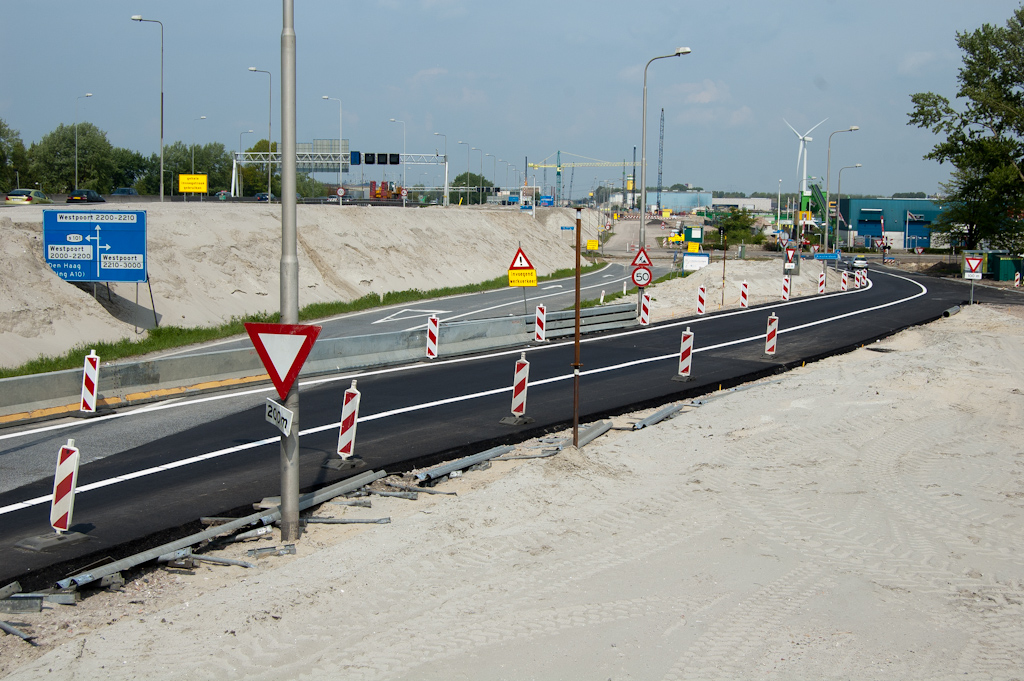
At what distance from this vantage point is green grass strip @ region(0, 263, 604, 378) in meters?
21.0

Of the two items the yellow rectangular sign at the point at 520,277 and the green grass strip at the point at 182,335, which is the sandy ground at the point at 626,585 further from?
the yellow rectangular sign at the point at 520,277

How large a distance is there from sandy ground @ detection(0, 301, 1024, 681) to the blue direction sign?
18576 millimetres

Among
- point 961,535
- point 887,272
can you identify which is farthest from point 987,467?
point 887,272

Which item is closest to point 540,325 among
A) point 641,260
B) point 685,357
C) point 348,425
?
point 641,260

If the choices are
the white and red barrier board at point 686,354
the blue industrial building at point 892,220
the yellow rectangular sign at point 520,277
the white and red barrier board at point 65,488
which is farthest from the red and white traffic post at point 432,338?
the blue industrial building at point 892,220

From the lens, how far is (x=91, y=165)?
89438mm

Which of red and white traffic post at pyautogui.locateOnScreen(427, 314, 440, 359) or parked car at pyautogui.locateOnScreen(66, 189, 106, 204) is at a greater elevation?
parked car at pyautogui.locateOnScreen(66, 189, 106, 204)

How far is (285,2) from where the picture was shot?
28.2 feet

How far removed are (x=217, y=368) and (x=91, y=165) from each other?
83.6 m

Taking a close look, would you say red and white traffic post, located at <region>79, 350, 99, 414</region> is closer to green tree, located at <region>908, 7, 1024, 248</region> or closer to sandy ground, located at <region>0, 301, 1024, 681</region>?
sandy ground, located at <region>0, 301, 1024, 681</region>

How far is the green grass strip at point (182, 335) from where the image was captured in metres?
21.0

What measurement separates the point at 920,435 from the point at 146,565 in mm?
11668

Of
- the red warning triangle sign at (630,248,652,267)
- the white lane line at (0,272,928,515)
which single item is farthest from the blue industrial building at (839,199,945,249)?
the white lane line at (0,272,928,515)

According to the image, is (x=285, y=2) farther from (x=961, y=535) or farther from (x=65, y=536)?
(x=961, y=535)
